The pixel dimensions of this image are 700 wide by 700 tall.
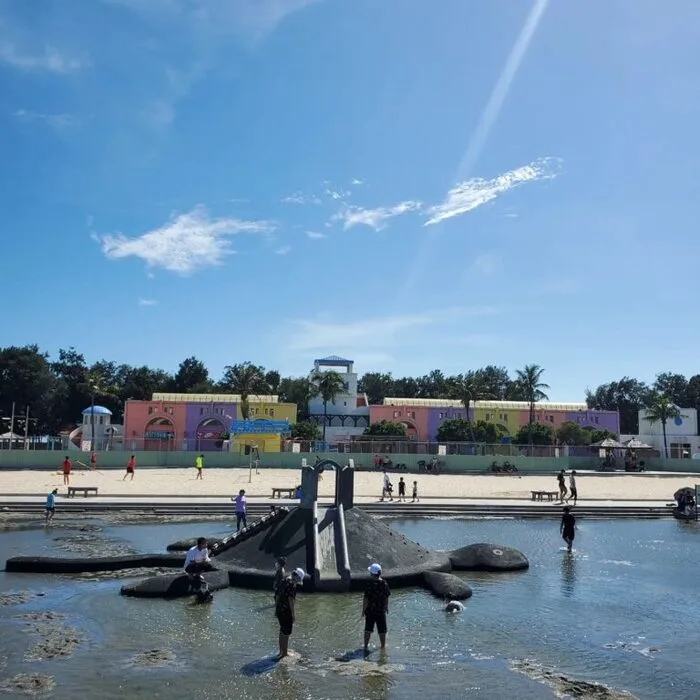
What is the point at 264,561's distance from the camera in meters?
16.2

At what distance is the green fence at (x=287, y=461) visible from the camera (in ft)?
165

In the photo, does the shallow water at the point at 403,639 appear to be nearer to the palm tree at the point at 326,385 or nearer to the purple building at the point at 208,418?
the purple building at the point at 208,418

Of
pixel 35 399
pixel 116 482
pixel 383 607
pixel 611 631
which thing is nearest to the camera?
pixel 383 607

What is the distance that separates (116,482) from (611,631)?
33.8m

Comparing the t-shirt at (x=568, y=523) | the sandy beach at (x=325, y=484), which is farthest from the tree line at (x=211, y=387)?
the t-shirt at (x=568, y=523)

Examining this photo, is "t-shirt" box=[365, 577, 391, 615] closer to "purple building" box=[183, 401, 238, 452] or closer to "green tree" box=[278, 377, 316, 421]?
"purple building" box=[183, 401, 238, 452]

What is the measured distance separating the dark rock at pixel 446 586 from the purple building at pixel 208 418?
186 feet

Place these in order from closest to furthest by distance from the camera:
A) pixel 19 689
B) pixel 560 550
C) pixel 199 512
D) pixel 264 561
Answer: pixel 19 689
pixel 264 561
pixel 560 550
pixel 199 512

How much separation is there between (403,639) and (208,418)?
202 ft

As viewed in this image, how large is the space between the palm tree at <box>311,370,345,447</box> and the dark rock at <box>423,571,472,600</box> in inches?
2440

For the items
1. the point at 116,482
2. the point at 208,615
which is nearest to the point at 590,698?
the point at 208,615

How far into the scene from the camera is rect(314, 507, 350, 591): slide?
15.2 m

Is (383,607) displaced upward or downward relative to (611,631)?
upward

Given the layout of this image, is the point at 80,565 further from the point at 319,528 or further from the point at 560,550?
the point at 560,550
